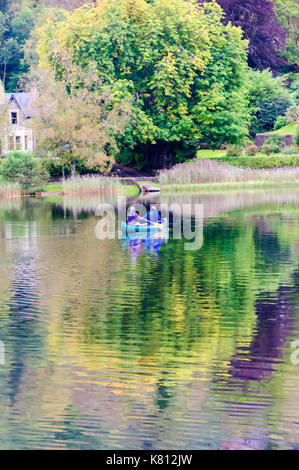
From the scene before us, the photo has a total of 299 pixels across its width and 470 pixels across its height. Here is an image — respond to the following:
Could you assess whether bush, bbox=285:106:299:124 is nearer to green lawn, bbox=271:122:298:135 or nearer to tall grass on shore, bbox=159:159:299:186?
green lawn, bbox=271:122:298:135

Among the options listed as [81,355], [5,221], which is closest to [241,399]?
[81,355]

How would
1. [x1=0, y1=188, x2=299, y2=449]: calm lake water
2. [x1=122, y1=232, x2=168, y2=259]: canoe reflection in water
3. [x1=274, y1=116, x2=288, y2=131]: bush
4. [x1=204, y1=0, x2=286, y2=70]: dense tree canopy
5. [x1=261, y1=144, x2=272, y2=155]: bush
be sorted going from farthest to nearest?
[x1=204, y1=0, x2=286, y2=70]: dense tree canopy → [x1=274, y1=116, x2=288, y2=131]: bush → [x1=261, y1=144, x2=272, y2=155]: bush → [x1=122, y1=232, x2=168, y2=259]: canoe reflection in water → [x1=0, y1=188, x2=299, y2=449]: calm lake water

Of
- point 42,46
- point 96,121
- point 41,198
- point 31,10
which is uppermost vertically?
point 31,10

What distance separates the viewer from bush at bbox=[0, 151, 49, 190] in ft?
177

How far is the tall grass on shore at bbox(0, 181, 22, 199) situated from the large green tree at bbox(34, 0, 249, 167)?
1131 cm

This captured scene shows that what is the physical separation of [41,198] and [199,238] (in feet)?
88.0

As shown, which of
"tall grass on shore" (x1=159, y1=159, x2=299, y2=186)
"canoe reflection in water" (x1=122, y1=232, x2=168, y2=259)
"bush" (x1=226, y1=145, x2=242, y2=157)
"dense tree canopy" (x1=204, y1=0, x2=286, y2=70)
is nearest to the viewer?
"canoe reflection in water" (x1=122, y1=232, x2=168, y2=259)

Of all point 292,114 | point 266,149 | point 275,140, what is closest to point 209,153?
point 275,140

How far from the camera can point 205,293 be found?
17234 mm

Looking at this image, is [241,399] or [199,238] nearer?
[241,399]

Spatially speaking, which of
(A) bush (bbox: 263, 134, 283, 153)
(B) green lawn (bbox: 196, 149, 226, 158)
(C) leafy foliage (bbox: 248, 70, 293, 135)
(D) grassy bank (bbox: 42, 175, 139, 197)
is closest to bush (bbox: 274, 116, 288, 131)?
(C) leafy foliage (bbox: 248, 70, 293, 135)

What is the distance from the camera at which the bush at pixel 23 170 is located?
2127 inches
